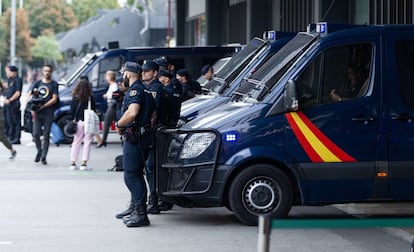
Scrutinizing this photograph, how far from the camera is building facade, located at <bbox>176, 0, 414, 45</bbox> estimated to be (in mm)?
15620

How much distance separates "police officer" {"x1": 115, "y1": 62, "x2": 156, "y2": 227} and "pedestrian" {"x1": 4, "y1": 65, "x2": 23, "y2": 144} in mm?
11217

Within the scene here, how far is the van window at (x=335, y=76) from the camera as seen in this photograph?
9719mm

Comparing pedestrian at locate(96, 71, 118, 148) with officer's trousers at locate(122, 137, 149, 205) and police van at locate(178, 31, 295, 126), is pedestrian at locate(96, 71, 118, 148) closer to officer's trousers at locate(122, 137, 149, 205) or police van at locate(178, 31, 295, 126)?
police van at locate(178, 31, 295, 126)

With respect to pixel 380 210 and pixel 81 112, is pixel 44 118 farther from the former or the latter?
pixel 380 210

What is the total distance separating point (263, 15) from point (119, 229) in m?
14.5

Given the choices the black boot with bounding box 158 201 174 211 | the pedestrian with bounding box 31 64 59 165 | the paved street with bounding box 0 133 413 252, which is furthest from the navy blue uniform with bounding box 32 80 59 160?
the black boot with bounding box 158 201 174 211

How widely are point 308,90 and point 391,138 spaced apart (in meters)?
1.05

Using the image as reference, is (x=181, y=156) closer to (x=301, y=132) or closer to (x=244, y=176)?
(x=244, y=176)

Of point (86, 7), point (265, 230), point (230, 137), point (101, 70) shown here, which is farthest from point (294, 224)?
point (86, 7)

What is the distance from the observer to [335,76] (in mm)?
9734

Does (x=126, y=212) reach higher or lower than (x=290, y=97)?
lower

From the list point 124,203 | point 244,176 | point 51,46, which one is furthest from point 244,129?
point 51,46

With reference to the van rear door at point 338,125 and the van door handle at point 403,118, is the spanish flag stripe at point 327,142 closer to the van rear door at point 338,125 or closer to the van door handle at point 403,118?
the van rear door at point 338,125

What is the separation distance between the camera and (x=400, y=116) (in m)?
9.74
